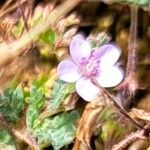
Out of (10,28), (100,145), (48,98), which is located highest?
(10,28)

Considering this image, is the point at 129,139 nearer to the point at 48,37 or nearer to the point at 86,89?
the point at 86,89

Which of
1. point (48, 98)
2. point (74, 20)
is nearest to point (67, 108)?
point (48, 98)

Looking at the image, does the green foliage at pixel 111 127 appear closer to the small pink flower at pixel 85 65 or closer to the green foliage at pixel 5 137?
the small pink flower at pixel 85 65

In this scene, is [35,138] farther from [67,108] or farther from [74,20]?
[74,20]

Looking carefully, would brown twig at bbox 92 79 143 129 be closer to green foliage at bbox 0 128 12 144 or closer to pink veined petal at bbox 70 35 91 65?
pink veined petal at bbox 70 35 91 65

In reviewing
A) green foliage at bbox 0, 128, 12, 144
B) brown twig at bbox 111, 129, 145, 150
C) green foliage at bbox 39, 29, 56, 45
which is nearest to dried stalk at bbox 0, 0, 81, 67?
green foliage at bbox 39, 29, 56, 45


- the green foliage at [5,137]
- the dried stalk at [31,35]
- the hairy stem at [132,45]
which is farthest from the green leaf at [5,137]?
the hairy stem at [132,45]

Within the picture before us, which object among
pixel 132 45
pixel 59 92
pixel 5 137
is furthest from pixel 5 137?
pixel 132 45
